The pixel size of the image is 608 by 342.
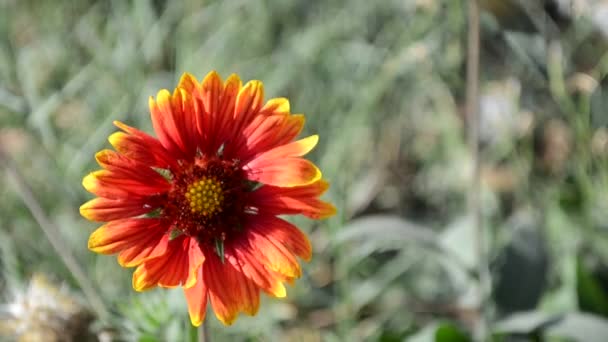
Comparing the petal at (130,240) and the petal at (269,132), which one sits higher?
the petal at (269,132)

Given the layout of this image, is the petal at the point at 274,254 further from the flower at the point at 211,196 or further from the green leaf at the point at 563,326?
the green leaf at the point at 563,326

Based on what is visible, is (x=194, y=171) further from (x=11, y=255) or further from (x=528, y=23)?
(x=528, y=23)

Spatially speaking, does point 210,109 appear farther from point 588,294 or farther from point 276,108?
point 588,294

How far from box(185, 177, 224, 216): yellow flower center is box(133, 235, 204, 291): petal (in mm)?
109

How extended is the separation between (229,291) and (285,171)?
199 mm

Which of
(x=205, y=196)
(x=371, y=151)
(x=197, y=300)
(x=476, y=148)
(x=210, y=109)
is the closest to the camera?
(x=197, y=300)

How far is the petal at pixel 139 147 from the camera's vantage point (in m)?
1.10

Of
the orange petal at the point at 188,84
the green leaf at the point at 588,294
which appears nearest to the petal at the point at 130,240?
the orange petal at the point at 188,84

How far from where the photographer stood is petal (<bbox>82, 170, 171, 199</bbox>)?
1.07m

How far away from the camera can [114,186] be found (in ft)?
3.62

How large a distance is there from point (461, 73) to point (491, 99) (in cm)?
20

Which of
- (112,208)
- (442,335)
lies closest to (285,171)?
(112,208)

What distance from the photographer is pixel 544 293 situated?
77.1 inches

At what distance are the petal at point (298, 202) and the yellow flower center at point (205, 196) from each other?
7cm
